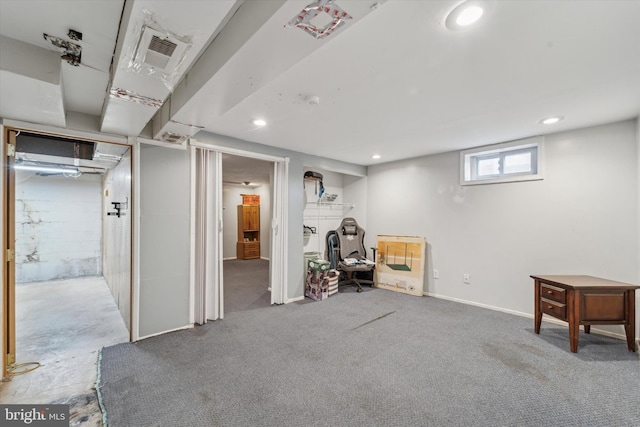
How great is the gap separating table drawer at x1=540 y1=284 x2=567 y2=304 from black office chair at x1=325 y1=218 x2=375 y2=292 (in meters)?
2.37

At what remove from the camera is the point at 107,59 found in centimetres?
171

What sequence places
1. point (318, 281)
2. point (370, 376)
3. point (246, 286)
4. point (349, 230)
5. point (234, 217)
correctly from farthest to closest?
point (234, 217) < point (349, 230) < point (246, 286) < point (318, 281) < point (370, 376)

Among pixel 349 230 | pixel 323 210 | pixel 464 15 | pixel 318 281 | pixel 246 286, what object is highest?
pixel 464 15

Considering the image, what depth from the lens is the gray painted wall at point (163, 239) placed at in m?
2.78

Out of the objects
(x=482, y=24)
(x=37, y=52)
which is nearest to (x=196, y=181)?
(x=37, y=52)

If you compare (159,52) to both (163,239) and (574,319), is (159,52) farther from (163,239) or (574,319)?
(574,319)

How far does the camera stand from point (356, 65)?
1.77 metres

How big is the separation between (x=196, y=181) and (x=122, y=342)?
1875 millimetres

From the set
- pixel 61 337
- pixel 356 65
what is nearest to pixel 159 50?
pixel 356 65

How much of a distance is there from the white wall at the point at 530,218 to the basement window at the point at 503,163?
10cm

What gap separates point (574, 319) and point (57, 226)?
27.0 ft

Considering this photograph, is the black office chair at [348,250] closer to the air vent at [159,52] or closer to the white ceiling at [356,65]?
the white ceiling at [356,65]

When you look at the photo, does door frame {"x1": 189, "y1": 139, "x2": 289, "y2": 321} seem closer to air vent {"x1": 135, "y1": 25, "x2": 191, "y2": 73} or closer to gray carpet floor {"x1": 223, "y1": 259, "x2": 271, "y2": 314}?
gray carpet floor {"x1": 223, "y1": 259, "x2": 271, "y2": 314}

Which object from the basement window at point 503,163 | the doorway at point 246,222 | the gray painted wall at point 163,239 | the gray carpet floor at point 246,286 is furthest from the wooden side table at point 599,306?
the doorway at point 246,222
